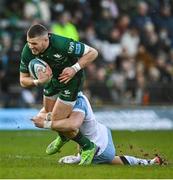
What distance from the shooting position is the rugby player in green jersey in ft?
42.8

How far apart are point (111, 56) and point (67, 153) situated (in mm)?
9831

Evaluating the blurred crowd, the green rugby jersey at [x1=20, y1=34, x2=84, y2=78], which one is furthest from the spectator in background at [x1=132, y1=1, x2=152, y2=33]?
the green rugby jersey at [x1=20, y1=34, x2=84, y2=78]

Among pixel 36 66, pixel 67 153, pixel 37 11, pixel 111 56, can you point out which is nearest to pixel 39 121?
pixel 36 66

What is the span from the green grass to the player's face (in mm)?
1826

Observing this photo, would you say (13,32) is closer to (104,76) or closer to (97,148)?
(104,76)

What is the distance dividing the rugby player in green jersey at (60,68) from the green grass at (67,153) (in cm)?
61

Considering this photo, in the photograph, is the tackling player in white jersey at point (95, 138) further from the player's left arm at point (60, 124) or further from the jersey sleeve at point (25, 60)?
the jersey sleeve at point (25, 60)

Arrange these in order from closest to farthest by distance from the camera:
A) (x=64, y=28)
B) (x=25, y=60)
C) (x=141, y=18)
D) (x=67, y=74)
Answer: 1. (x=67, y=74)
2. (x=25, y=60)
3. (x=64, y=28)
4. (x=141, y=18)

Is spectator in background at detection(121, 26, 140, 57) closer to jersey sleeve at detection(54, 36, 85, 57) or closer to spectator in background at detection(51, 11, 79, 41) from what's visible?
spectator in background at detection(51, 11, 79, 41)

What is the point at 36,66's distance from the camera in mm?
13086

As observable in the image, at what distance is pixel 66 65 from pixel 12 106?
31.8 feet

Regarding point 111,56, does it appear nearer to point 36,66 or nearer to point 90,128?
point 90,128

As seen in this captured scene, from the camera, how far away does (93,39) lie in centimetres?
2591

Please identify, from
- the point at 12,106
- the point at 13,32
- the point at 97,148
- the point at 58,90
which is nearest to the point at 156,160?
the point at 97,148
